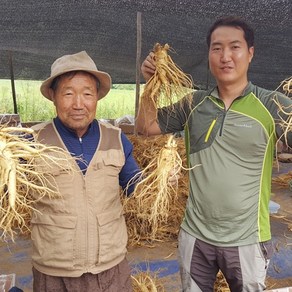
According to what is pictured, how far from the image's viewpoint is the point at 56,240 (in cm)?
127

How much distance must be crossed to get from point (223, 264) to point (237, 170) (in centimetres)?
37

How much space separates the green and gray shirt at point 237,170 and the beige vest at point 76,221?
0.38 m

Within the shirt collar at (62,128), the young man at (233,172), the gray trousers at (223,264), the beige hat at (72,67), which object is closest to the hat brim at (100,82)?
the beige hat at (72,67)

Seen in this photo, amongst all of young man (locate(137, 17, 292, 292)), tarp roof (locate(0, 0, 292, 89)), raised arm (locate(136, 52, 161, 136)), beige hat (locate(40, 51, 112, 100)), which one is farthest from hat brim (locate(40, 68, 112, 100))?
tarp roof (locate(0, 0, 292, 89))

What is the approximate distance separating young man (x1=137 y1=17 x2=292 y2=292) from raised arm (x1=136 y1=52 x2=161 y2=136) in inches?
8.2

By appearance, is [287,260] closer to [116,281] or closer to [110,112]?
[116,281]

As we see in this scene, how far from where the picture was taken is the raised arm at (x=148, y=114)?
165cm

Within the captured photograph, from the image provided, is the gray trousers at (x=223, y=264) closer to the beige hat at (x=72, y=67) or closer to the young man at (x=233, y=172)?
the young man at (x=233, y=172)

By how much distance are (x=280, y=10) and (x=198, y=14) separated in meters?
0.74

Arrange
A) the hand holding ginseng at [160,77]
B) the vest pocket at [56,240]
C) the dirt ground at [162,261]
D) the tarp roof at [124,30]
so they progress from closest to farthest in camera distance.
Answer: the vest pocket at [56,240]
the hand holding ginseng at [160,77]
the dirt ground at [162,261]
the tarp roof at [124,30]

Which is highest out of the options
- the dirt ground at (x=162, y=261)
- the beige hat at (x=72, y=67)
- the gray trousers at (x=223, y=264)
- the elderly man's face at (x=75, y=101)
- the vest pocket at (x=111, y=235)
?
the beige hat at (x=72, y=67)

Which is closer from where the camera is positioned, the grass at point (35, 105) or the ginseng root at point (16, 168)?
the ginseng root at point (16, 168)

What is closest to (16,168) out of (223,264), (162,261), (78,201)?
(78,201)

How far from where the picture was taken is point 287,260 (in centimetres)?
269
